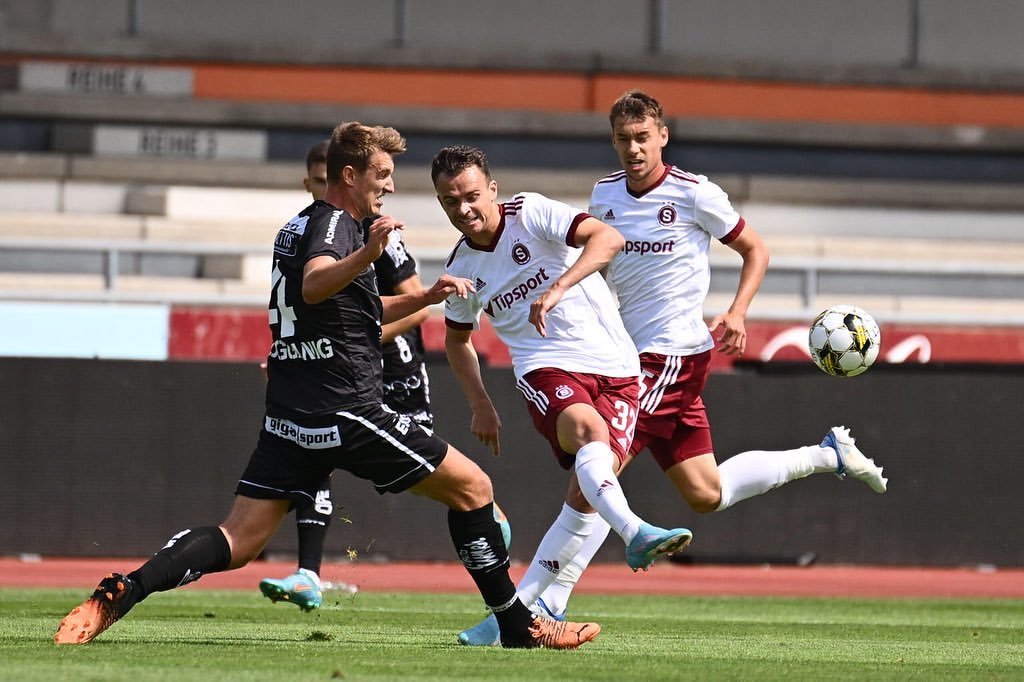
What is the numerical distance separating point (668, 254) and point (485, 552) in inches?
90.3

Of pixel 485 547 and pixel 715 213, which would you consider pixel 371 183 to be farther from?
pixel 715 213

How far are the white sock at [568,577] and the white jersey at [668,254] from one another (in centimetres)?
115

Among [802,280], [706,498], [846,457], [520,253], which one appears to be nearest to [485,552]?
[520,253]

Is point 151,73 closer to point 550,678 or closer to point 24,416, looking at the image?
point 24,416

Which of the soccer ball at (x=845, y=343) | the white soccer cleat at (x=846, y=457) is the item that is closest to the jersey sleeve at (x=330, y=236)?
the white soccer cleat at (x=846, y=457)

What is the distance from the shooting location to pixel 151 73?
67.5 ft

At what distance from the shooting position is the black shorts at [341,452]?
6668 mm

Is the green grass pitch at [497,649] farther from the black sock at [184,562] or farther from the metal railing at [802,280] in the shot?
the metal railing at [802,280]

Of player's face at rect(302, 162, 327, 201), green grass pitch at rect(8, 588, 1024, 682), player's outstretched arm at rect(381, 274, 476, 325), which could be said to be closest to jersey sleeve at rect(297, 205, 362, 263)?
player's outstretched arm at rect(381, 274, 476, 325)

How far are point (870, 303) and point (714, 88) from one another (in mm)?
3997

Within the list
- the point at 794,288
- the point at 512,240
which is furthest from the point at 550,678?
the point at 794,288

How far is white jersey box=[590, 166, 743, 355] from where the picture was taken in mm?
8594

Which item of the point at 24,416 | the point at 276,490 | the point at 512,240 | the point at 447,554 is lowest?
the point at 447,554

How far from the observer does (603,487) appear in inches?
281
